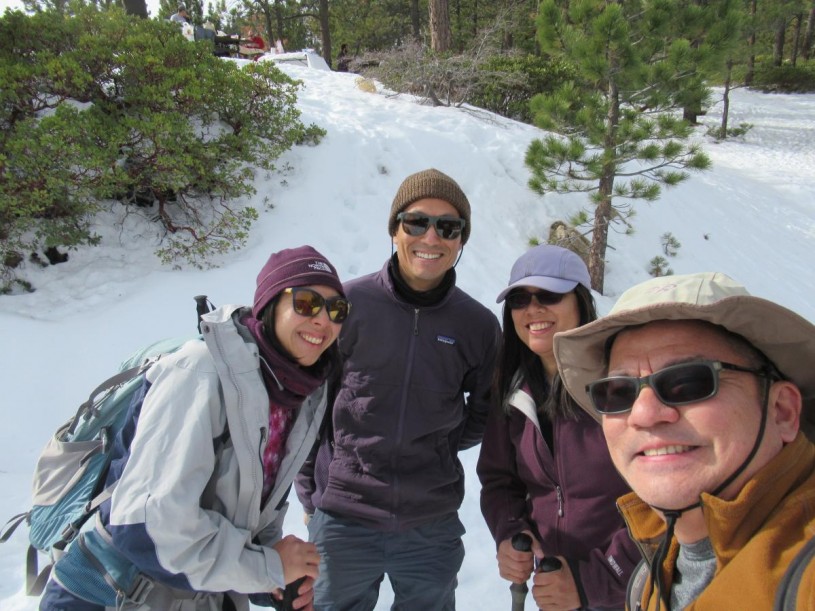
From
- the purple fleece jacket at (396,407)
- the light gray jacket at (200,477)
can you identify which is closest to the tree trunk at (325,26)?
the purple fleece jacket at (396,407)

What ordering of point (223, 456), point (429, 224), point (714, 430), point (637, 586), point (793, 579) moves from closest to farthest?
Answer: 1. point (793, 579)
2. point (714, 430)
3. point (637, 586)
4. point (223, 456)
5. point (429, 224)

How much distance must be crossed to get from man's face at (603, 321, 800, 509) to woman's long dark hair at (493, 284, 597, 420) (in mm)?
664

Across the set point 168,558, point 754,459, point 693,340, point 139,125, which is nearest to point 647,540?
point 754,459

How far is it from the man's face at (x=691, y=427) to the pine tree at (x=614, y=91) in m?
5.02

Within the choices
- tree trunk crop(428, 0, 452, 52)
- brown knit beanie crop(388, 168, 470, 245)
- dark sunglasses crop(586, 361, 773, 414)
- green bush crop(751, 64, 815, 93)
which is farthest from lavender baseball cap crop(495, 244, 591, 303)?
green bush crop(751, 64, 815, 93)

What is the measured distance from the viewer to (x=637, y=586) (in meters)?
1.31

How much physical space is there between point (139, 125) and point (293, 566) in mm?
4424

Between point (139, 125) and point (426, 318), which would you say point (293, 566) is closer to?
point (426, 318)

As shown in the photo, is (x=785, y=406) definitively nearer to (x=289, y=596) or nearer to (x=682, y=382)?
(x=682, y=382)

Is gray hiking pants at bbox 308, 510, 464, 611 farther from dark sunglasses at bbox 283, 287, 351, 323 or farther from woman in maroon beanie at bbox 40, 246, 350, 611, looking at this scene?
dark sunglasses at bbox 283, 287, 351, 323

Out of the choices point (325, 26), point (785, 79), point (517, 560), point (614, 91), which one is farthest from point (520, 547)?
point (785, 79)

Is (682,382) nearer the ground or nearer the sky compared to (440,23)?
nearer the ground

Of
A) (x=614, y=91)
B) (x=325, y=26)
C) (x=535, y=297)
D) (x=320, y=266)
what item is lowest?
(x=535, y=297)

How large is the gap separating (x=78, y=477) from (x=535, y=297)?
5.40ft
